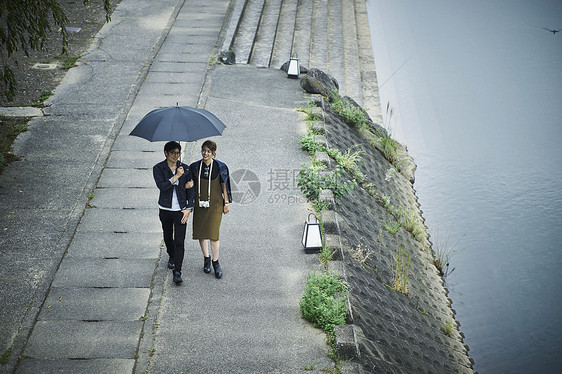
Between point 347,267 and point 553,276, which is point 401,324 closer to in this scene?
point 347,267

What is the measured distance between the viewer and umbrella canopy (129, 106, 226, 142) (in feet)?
19.6

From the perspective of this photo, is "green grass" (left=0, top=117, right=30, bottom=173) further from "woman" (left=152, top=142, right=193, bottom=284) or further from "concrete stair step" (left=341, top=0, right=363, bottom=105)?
"concrete stair step" (left=341, top=0, right=363, bottom=105)

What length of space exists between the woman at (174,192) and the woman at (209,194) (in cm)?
12

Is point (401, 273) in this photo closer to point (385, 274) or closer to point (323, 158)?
point (385, 274)

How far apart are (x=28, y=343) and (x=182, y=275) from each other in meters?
1.75

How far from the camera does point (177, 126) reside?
238 inches

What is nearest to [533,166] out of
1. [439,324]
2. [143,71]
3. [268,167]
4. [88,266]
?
[439,324]

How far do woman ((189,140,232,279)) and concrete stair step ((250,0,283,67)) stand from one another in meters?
7.28

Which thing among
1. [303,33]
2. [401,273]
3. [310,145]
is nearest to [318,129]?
[310,145]

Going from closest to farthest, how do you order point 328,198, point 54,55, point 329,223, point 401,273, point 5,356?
1. point 5,356
2. point 329,223
3. point 328,198
4. point 401,273
5. point 54,55

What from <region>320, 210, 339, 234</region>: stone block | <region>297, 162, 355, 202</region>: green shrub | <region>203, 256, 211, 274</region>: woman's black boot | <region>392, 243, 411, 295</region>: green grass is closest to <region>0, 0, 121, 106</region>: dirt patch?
<region>297, 162, 355, 202</region>: green shrub

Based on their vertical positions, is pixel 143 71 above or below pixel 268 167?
above

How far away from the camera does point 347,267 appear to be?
7004 mm

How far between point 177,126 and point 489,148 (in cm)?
952
